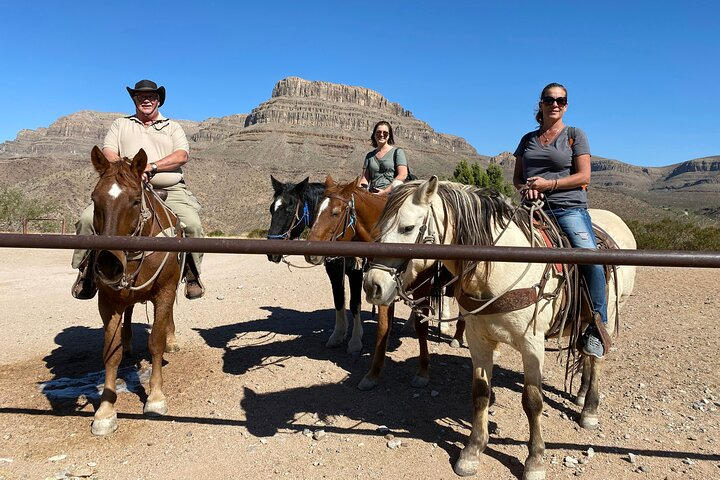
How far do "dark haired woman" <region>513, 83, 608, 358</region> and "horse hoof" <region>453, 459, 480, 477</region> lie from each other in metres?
1.29

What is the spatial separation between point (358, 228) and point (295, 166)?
97.4 m

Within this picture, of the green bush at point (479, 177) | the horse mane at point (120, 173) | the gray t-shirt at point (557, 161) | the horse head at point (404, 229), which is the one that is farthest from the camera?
the green bush at point (479, 177)

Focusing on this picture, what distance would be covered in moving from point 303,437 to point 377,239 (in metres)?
1.97

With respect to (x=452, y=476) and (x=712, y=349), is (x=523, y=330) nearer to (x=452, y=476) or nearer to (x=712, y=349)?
(x=452, y=476)

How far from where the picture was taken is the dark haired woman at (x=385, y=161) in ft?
20.4

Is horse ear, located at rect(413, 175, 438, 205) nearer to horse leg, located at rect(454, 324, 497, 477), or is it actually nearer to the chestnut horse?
horse leg, located at rect(454, 324, 497, 477)

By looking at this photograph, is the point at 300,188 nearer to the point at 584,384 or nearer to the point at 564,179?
the point at 564,179

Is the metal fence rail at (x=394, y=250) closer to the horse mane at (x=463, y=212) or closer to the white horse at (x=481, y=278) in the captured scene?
the white horse at (x=481, y=278)

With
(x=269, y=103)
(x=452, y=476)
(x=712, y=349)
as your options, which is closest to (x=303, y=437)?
(x=452, y=476)

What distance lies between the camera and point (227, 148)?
11712 cm

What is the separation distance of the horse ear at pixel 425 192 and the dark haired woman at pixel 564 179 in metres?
1.24

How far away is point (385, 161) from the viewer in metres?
6.25

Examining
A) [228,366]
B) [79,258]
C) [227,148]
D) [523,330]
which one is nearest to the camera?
[523,330]

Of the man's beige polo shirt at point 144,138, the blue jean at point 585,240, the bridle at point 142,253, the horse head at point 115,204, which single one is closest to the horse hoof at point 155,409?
the bridle at point 142,253
